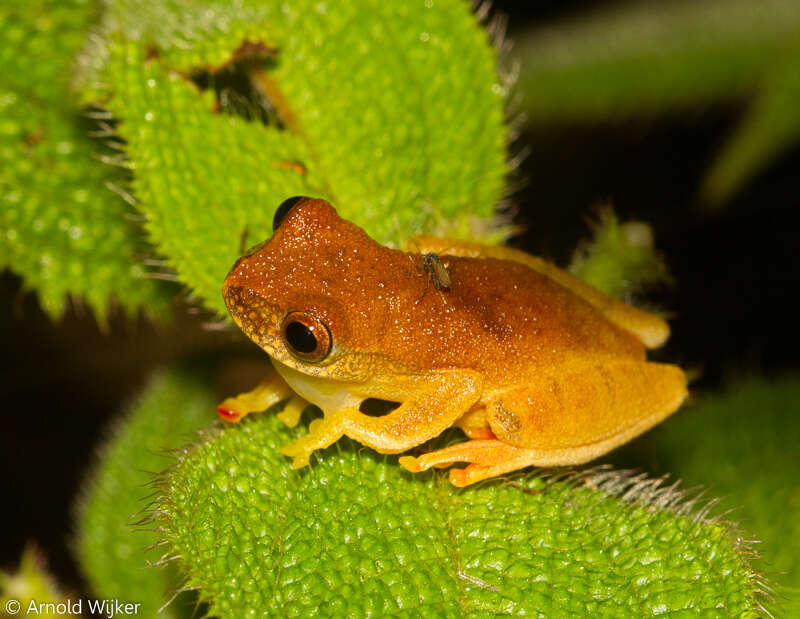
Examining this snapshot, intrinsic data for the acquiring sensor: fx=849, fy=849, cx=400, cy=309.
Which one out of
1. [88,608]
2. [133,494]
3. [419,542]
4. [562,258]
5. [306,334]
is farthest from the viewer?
[562,258]

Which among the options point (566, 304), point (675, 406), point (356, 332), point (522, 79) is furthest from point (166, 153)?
point (522, 79)

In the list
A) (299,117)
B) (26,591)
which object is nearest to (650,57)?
(299,117)

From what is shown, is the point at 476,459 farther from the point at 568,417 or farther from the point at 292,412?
the point at 292,412

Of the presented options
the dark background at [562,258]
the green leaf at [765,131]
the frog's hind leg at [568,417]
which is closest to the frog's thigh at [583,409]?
the frog's hind leg at [568,417]

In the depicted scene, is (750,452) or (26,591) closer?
(26,591)

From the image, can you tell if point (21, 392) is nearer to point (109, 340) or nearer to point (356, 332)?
point (109, 340)
